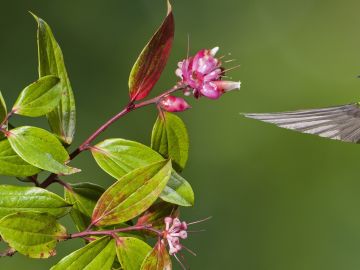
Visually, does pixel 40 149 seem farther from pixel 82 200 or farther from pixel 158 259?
pixel 158 259

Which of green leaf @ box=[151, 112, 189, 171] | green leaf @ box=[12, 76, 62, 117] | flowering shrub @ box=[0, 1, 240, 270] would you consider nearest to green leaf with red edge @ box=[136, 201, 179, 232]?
flowering shrub @ box=[0, 1, 240, 270]

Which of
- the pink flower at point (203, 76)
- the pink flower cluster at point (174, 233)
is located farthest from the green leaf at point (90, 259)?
the pink flower at point (203, 76)

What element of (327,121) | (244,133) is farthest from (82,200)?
(244,133)

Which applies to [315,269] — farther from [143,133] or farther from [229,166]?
[143,133]

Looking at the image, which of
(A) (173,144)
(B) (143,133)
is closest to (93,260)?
(A) (173,144)

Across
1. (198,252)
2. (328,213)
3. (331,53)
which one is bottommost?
(198,252)

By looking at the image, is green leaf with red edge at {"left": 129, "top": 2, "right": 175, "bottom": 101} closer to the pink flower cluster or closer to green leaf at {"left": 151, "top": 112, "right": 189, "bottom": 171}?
green leaf at {"left": 151, "top": 112, "right": 189, "bottom": 171}

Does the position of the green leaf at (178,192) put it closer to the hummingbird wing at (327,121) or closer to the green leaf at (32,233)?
the green leaf at (32,233)
